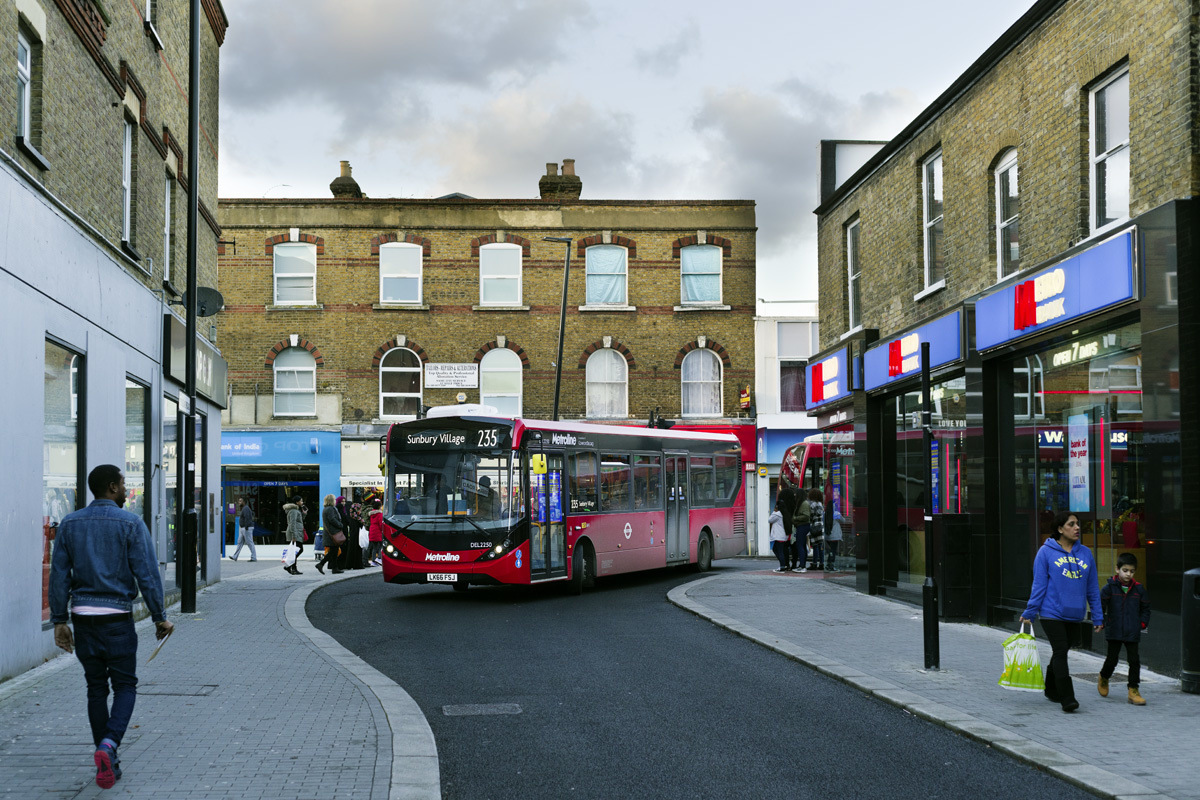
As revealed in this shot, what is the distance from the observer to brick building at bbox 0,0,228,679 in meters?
11.1

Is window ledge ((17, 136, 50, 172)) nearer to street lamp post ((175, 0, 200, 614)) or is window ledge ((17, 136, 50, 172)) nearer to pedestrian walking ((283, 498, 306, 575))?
street lamp post ((175, 0, 200, 614))

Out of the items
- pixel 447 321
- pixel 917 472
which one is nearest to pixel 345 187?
pixel 447 321

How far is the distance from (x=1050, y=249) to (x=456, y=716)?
8.60 meters

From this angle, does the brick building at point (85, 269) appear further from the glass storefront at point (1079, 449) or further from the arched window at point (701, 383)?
the arched window at point (701, 383)

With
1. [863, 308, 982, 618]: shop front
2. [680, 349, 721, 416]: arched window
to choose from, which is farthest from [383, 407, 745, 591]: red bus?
[680, 349, 721, 416]: arched window

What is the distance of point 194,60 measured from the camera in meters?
17.3

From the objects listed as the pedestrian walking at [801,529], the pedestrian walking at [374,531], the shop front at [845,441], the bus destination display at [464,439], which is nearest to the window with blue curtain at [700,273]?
the shop front at [845,441]

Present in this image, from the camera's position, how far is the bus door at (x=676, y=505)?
971 inches

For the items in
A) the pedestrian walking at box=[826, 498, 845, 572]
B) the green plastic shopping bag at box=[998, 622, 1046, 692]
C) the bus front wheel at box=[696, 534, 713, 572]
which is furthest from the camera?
the pedestrian walking at box=[826, 498, 845, 572]

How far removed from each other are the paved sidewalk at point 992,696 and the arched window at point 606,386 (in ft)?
68.7

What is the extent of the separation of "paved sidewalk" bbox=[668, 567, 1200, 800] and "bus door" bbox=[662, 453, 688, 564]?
658 centimetres

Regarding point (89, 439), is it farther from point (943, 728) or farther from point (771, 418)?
point (771, 418)

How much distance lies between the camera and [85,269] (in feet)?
44.7

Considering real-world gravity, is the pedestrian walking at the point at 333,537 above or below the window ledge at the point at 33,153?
below
